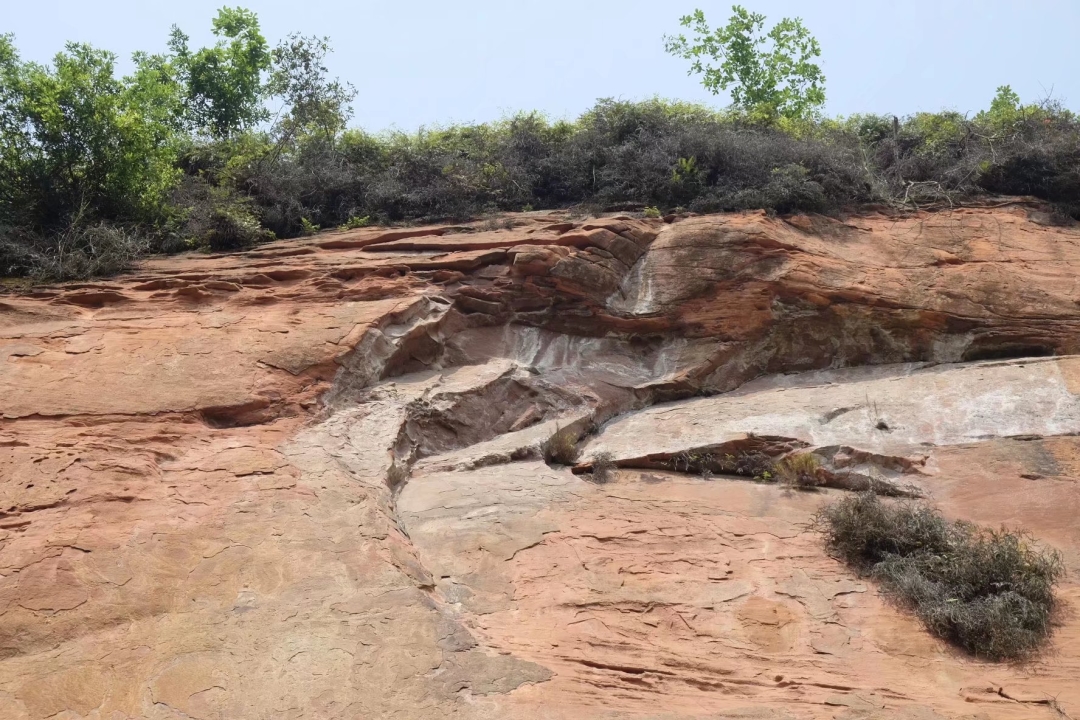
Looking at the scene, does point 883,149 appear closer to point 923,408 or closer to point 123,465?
point 923,408

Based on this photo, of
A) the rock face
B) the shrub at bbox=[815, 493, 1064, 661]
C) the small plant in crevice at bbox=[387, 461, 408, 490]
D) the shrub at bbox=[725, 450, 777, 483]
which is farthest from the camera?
the shrub at bbox=[725, 450, 777, 483]

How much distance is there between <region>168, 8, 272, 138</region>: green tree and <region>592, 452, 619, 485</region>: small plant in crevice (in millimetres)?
12755

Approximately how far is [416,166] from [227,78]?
7.97m

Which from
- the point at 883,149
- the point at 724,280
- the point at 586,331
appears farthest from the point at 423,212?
the point at 883,149

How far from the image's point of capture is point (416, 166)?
12.1 meters

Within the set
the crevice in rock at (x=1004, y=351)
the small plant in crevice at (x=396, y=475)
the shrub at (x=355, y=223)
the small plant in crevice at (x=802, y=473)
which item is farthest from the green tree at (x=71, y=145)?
the crevice in rock at (x=1004, y=351)

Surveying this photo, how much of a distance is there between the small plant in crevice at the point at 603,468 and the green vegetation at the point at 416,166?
3797 millimetres

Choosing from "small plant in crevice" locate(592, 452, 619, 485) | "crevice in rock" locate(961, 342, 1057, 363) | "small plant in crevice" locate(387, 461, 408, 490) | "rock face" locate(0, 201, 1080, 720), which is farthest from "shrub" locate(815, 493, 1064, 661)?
"small plant in crevice" locate(387, 461, 408, 490)

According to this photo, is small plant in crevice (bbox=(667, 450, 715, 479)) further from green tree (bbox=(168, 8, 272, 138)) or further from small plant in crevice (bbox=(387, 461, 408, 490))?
green tree (bbox=(168, 8, 272, 138))

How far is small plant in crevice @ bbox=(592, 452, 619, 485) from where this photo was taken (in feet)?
25.9

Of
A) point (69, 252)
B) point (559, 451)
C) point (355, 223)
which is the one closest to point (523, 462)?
point (559, 451)

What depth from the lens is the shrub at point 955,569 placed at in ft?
18.7

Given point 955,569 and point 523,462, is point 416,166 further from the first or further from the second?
point 955,569

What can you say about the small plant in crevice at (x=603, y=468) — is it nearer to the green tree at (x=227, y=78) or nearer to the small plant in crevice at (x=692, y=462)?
the small plant in crevice at (x=692, y=462)
